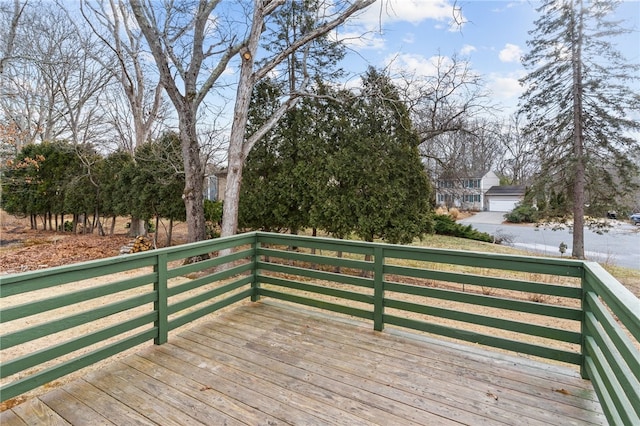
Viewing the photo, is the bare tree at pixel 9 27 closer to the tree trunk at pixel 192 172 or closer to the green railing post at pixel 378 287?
the tree trunk at pixel 192 172

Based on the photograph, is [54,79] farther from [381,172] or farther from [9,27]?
[381,172]

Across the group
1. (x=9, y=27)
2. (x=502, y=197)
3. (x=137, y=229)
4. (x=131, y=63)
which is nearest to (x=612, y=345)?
(x=137, y=229)

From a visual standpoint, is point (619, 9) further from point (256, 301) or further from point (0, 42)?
point (0, 42)

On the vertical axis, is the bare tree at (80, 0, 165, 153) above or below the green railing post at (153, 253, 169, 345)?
above

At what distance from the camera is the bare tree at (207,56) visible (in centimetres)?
667

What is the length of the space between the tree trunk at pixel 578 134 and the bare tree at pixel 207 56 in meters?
9.49

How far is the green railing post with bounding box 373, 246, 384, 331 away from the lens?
3328 millimetres

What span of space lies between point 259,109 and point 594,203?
39.4ft

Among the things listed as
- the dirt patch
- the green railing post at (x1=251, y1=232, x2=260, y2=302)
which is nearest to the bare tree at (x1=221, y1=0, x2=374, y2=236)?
the green railing post at (x1=251, y1=232, x2=260, y2=302)

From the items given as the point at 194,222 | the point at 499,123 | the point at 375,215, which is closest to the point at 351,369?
the point at 375,215

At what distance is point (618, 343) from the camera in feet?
5.45

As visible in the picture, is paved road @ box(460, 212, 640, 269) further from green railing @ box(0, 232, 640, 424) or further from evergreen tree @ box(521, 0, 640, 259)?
green railing @ box(0, 232, 640, 424)

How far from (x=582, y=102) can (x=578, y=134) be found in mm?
1102

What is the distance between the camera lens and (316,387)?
237cm
